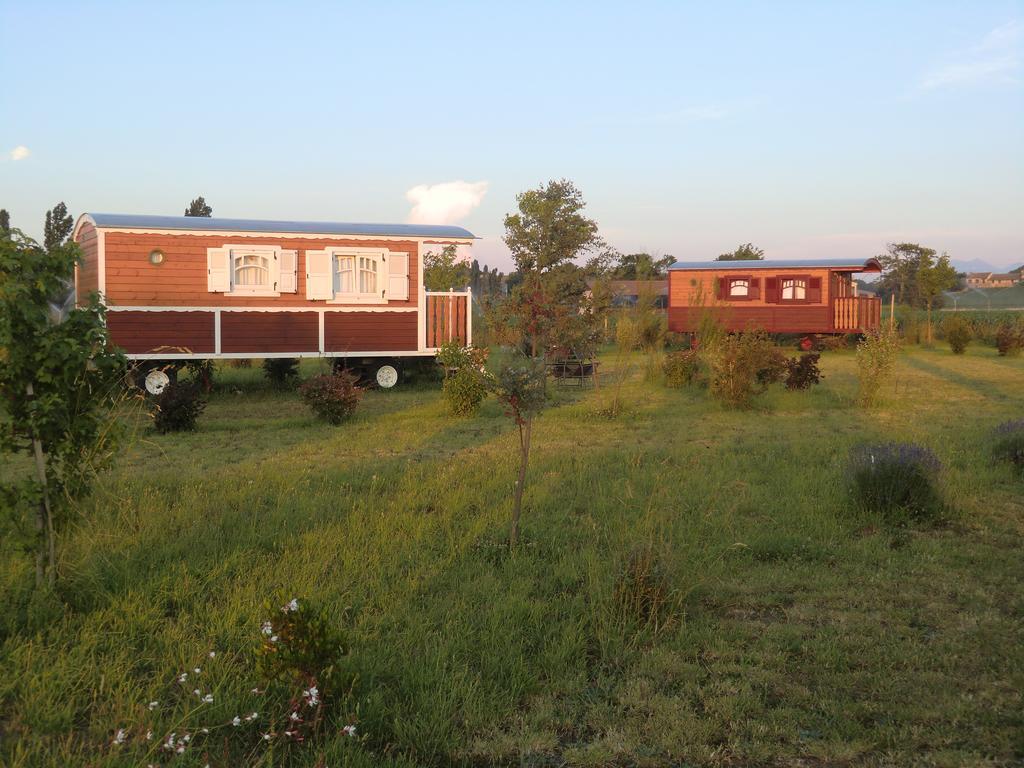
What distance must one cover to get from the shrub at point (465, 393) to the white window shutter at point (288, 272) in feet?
13.8

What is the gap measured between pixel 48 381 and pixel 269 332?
10646mm

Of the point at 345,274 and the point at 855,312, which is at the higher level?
the point at 345,274

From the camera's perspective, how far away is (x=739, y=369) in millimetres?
12008

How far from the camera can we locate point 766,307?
24328mm

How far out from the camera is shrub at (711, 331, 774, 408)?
12016 millimetres

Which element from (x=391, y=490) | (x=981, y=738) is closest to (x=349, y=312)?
(x=391, y=490)

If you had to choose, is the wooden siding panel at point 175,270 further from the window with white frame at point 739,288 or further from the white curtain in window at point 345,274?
the window with white frame at point 739,288

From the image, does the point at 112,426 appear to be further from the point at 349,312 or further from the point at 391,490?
the point at 349,312

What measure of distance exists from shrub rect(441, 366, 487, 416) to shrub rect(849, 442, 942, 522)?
6.19m

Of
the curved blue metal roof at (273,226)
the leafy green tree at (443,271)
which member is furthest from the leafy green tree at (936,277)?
the curved blue metal roof at (273,226)

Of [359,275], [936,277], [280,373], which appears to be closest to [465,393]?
[359,275]

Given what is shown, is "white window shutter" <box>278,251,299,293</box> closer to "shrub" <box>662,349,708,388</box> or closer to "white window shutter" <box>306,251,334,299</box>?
"white window shutter" <box>306,251,334,299</box>

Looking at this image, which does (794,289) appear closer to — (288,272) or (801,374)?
(801,374)

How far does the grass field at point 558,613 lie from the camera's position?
303 centimetres
